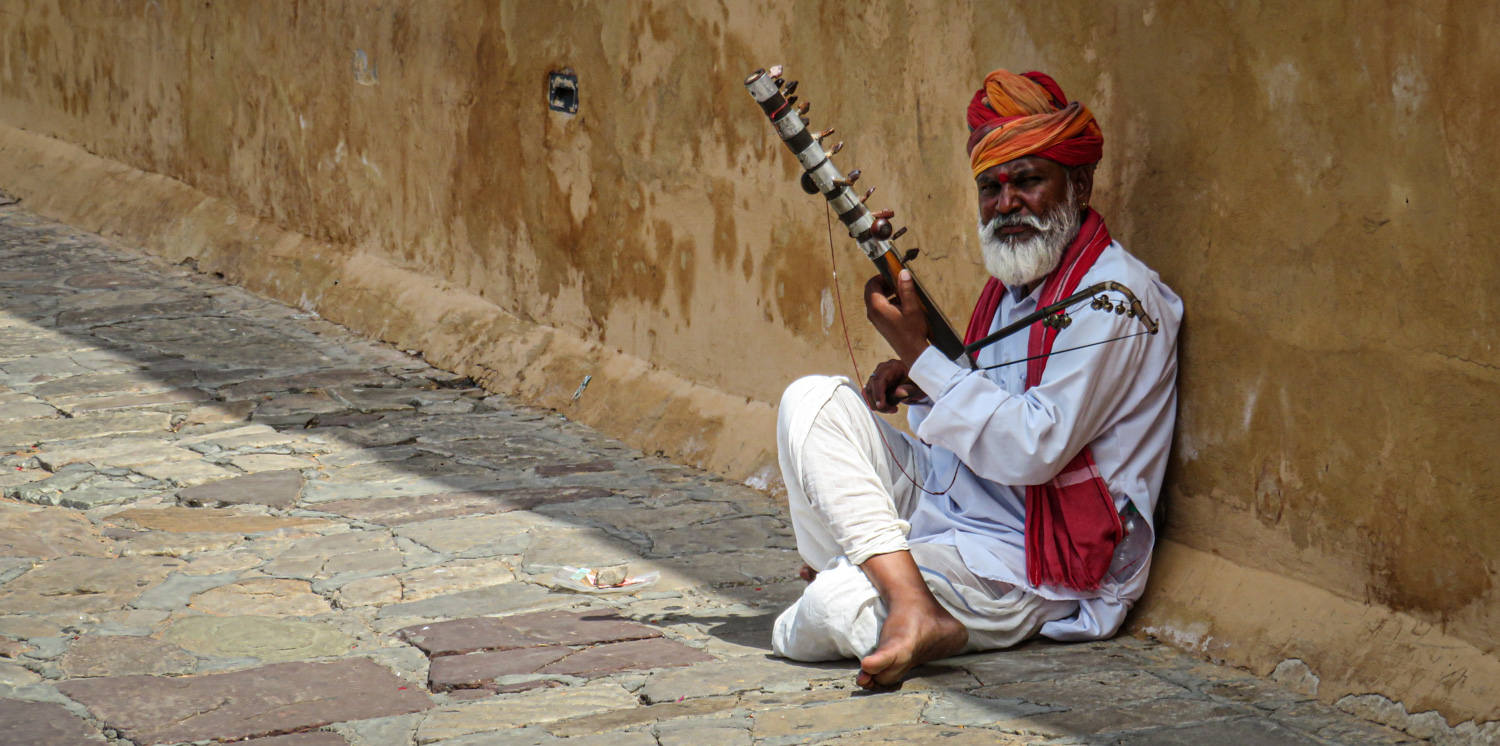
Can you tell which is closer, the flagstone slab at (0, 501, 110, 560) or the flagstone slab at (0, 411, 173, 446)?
the flagstone slab at (0, 501, 110, 560)

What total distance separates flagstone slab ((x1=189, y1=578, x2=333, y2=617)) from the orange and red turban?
5.74 feet

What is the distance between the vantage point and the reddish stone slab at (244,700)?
275 cm

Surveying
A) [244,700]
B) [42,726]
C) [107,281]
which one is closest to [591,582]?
[244,700]

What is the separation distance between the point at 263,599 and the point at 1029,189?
191cm

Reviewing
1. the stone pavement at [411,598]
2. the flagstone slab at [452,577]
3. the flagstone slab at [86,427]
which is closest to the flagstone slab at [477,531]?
the stone pavement at [411,598]

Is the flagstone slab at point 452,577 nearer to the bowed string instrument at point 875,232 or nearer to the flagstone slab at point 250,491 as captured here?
the flagstone slab at point 250,491

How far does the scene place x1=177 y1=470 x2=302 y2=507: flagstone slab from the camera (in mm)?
4488

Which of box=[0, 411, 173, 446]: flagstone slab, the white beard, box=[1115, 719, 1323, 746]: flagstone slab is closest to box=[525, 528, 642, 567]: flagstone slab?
the white beard

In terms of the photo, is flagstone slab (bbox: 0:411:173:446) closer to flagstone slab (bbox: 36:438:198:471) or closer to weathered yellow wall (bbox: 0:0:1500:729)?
flagstone slab (bbox: 36:438:198:471)

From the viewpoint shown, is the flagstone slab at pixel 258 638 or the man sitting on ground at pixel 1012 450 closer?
the man sitting on ground at pixel 1012 450

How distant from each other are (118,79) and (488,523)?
5900mm

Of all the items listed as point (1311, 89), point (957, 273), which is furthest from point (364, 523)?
point (1311, 89)

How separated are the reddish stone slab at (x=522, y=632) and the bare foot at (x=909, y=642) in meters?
0.61

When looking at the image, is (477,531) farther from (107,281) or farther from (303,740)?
(107,281)
